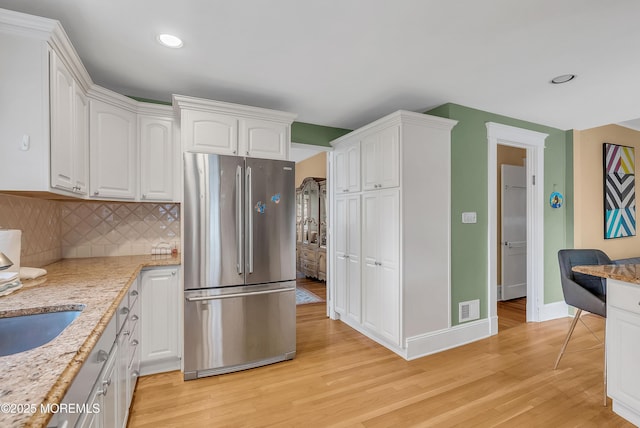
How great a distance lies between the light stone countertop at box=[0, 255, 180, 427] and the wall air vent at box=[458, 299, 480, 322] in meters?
2.92

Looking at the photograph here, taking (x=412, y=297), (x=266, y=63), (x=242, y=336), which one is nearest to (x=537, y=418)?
(x=412, y=297)

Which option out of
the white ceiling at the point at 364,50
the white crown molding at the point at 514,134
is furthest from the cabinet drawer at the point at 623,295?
the white crown molding at the point at 514,134

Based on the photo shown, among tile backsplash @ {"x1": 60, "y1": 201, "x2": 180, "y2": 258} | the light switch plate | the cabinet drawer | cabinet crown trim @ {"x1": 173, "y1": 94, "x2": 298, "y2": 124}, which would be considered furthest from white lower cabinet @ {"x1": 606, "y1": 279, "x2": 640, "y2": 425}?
tile backsplash @ {"x1": 60, "y1": 201, "x2": 180, "y2": 258}

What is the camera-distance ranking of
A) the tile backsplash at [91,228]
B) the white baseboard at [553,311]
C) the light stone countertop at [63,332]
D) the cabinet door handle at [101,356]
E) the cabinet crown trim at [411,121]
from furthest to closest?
the white baseboard at [553,311] < the cabinet crown trim at [411,121] < the tile backsplash at [91,228] < the cabinet door handle at [101,356] < the light stone countertop at [63,332]

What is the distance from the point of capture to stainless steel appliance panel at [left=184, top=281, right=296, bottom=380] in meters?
2.44

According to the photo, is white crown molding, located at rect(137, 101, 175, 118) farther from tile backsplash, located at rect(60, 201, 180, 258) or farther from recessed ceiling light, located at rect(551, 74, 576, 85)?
recessed ceiling light, located at rect(551, 74, 576, 85)

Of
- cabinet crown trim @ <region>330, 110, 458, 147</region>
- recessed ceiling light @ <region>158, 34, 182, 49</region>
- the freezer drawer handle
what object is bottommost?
the freezer drawer handle

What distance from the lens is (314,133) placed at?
3820 millimetres

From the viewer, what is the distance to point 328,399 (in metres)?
2.17

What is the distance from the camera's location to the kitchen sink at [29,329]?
1210 mm

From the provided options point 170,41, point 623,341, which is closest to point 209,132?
point 170,41

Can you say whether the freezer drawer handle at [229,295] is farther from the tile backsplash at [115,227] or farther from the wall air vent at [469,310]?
the wall air vent at [469,310]

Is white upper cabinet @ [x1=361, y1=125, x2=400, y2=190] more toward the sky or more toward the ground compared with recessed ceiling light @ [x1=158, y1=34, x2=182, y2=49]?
more toward the ground

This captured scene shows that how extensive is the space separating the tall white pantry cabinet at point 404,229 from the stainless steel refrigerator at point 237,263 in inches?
36.2
